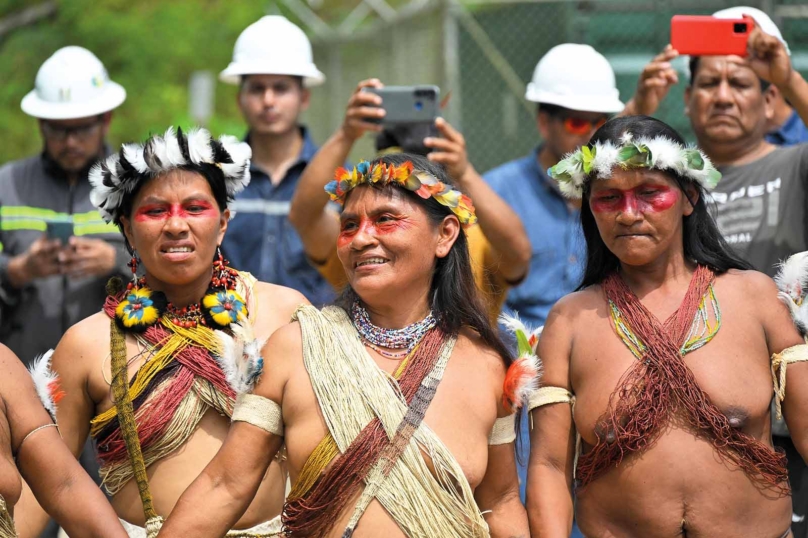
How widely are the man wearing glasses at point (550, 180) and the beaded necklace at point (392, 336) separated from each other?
Answer: 1.94m

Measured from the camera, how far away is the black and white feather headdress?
13.8 feet

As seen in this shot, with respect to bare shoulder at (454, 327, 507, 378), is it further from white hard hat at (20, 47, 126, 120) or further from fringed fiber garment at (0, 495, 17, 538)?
white hard hat at (20, 47, 126, 120)

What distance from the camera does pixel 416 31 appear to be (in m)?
11.4

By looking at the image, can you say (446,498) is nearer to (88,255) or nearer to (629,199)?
(629,199)

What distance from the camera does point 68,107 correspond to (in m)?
6.16

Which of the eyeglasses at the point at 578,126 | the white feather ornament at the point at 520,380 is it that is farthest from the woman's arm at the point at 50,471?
the eyeglasses at the point at 578,126

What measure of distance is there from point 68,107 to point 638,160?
11.3ft

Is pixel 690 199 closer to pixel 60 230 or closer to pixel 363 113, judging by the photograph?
pixel 363 113

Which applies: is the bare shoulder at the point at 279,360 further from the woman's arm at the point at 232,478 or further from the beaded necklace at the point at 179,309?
the beaded necklace at the point at 179,309

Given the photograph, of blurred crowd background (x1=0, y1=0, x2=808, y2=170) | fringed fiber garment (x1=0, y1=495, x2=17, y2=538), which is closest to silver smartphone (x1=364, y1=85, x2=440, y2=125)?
fringed fiber garment (x1=0, y1=495, x2=17, y2=538)

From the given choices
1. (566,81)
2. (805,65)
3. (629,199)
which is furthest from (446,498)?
(805,65)

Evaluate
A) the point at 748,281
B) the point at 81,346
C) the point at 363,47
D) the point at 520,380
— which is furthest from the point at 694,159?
the point at 363,47

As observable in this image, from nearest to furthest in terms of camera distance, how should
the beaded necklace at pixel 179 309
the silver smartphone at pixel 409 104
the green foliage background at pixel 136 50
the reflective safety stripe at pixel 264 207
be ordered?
the beaded necklace at pixel 179 309 → the silver smartphone at pixel 409 104 → the reflective safety stripe at pixel 264 207 → the green foliage background at pixel 136 50

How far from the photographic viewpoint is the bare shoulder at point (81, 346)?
411cm
